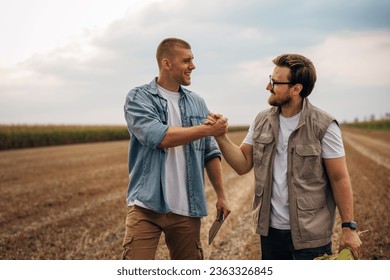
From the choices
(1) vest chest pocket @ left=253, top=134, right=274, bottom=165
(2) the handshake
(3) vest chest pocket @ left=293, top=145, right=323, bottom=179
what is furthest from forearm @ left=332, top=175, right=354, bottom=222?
(2) the handshake

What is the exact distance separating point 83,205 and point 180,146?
5908 mm

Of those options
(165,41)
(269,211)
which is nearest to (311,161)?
(269,211)

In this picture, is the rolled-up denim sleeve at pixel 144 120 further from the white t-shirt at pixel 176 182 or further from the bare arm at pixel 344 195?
the bare arm at pixel 344 195

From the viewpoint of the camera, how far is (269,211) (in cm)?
268

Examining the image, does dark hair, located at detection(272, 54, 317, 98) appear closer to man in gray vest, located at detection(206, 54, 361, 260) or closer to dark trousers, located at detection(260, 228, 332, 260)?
man in gray vest, located at detection(206, 54, 361, 260)

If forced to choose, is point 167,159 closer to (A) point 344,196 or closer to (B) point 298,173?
(B) point 298,173

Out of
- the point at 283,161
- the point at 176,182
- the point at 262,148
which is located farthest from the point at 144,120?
the point at 283,161

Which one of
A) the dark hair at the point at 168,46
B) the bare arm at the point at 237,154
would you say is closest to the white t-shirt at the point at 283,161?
the bare arm at the point at 237,154

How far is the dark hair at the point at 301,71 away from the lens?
2.70 m

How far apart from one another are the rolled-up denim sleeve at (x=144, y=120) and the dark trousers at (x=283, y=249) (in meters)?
0.92

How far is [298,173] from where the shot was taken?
2627 millimetres

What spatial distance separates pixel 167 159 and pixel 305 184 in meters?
0.89
